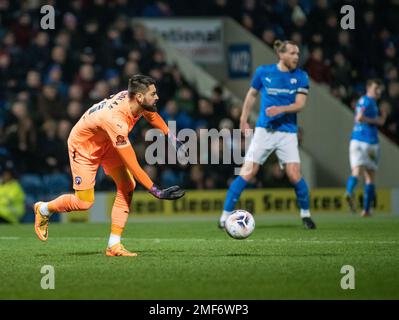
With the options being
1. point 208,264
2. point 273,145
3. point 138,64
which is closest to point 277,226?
point 273,145

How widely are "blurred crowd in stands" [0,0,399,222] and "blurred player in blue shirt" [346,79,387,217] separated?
6.47ft

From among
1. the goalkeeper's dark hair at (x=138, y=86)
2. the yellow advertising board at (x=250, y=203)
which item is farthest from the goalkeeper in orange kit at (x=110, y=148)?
the yellow advertising board at (x=250, y=203)

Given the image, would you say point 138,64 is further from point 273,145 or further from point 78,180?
point 78,180

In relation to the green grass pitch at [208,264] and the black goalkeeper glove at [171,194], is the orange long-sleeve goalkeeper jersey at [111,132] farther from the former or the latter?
the green grass pitch at [208,264]

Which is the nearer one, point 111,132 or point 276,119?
point 111,132

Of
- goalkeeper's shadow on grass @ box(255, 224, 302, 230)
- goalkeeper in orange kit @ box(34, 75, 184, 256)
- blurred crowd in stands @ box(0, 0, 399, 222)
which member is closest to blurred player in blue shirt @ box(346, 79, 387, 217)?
blurred crowd in stands @ box(0, 0, 399, 222)

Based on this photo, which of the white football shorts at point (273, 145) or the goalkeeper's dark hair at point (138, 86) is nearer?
the goalkeeper's dark hair at point (138, 86)

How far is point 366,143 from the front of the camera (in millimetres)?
16047

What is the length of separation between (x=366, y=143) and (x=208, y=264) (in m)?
7.83

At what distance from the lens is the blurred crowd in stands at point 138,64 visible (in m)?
16.6

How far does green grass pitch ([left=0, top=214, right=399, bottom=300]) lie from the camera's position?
721 centimetres

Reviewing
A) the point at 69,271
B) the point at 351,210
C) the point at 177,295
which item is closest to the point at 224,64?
the point at 351,210

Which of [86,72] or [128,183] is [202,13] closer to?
[86,72]

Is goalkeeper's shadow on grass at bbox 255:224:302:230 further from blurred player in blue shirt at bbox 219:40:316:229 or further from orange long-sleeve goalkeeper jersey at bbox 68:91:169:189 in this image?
orange long-sleeve goalkeeper jersey at bbox 68:91:169:189
